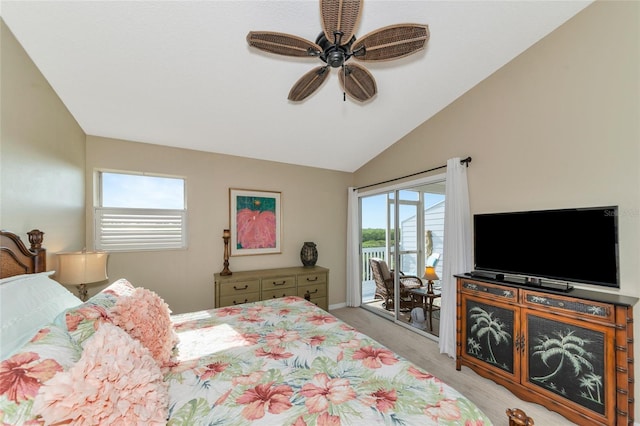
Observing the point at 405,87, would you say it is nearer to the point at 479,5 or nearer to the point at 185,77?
the point at 479,5

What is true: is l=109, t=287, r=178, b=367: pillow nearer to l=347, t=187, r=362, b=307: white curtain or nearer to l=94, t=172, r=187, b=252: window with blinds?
l=94, t=172, r=187, b=252: window with blinds

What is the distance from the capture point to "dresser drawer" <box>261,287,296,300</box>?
3404 millimetres

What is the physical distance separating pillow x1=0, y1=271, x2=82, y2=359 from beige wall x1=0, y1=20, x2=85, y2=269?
47 cm

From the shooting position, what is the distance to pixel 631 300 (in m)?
1.72

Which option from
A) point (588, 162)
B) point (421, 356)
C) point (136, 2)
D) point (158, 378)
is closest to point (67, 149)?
point (136, 2)

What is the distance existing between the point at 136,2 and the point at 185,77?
2.11 ft

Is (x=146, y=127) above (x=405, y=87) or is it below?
below

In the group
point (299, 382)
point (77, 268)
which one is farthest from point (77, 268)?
point (299, 382)

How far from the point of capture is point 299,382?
124 centimetres

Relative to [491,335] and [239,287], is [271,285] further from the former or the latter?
[491,335]

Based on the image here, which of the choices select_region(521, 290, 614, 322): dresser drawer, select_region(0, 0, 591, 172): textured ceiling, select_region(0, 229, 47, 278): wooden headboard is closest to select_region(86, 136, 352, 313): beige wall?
select_region(0, 0, 591, 172): textured ceiling

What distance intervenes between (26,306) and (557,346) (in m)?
3.21

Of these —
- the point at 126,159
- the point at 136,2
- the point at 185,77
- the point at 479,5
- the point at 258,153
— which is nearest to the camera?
the point at 136,2

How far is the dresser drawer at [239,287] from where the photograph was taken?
3.18 meters
